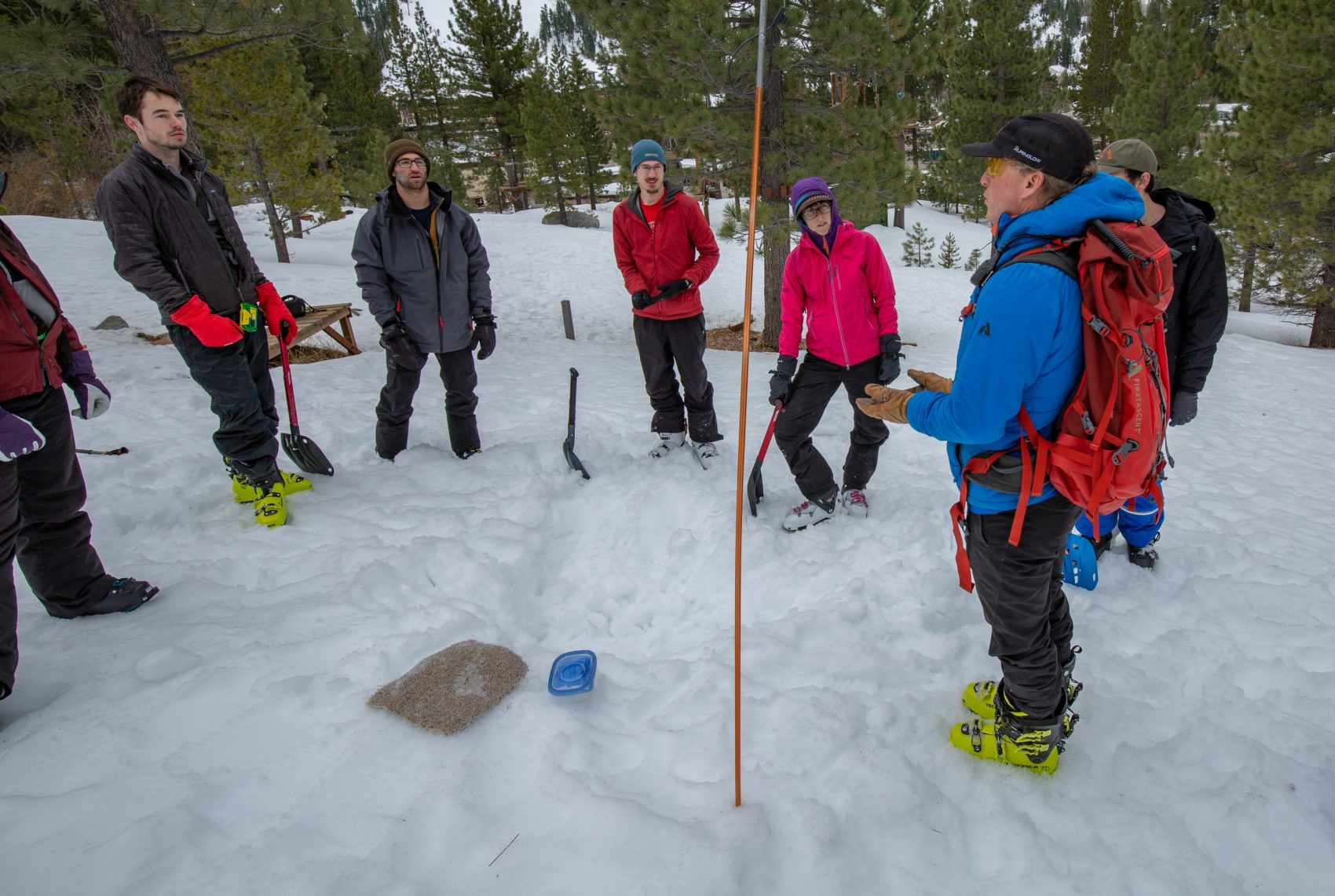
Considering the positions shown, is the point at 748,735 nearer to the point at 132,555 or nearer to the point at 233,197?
the point at 132,555

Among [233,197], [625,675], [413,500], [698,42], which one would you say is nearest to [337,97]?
[233,197]

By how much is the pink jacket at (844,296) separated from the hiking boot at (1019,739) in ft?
6.44

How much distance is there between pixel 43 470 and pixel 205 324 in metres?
1.01

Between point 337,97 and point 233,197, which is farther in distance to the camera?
point 337,97

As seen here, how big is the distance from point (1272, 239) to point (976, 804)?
1320cm

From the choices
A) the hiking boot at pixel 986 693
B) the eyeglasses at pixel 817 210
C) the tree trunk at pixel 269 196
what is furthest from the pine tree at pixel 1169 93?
the tree trunk at pixel 269 196

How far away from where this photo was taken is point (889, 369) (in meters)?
3.61

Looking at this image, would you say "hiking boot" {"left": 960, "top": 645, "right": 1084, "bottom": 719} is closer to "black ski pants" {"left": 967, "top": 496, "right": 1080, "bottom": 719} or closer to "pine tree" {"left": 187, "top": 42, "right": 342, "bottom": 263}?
"black ski pants" {"left": 967, "top": 496, "right": 1080, "bottom": 719}

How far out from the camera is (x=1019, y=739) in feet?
7.25

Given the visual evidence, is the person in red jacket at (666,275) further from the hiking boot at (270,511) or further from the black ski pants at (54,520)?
the black ski pants at (54,520)

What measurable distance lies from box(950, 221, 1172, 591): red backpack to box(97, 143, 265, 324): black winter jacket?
12.4 feet

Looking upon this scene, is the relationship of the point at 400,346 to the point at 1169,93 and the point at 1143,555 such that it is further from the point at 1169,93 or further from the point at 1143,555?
the point at 1169,93

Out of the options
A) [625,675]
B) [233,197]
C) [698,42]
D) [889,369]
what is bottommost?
[625,675]

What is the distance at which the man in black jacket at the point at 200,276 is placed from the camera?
3.31m
